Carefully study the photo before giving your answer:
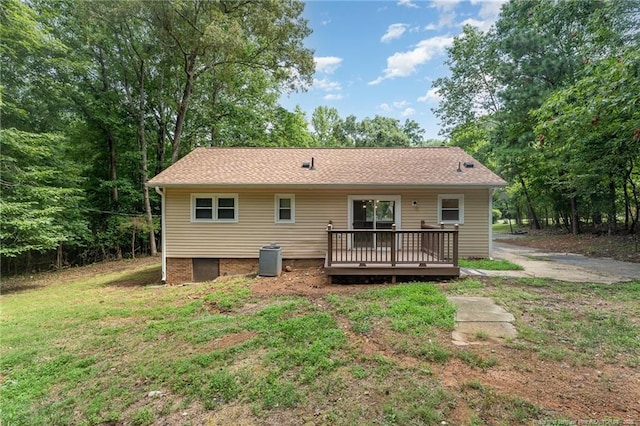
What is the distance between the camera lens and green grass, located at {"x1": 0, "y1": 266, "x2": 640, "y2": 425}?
2.94 meters

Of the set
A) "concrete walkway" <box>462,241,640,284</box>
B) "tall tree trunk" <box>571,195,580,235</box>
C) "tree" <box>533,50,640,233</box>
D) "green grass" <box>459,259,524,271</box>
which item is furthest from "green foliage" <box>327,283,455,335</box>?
"tall tree trunk" <box>571,195,580,235</box>

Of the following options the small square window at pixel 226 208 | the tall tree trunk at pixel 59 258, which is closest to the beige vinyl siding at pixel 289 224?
the small square window at pixel 226 208

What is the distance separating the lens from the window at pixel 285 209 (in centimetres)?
973

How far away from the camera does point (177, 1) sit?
39.7 ft

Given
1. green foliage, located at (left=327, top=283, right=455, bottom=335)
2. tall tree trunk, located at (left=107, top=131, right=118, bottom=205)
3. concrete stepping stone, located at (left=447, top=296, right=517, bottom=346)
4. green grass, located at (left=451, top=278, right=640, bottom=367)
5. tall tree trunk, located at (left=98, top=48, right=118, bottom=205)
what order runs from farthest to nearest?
tall tree trunk, located at (left=107, top=131, right=118, bottom=205) → tall tree trunk, located at (left=98, top=48, right=118, bottom=205) → green foliage, located at (left=327, top=283, right=455, bottom=335) → concrete stepping stone, located at (left=447, top=296, right=517, bottom=346) → green grass, located at (left=451, top=278, right=640, bottom=367)

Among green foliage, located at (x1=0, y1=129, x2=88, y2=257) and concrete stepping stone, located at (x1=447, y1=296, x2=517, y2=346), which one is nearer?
concrete stepping stone, located at (x1=447, y1=296, x2=517, y2=346)

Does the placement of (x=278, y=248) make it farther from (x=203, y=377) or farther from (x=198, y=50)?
(x=198, y=50)

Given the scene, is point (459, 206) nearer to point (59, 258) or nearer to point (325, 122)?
point (59, 258)

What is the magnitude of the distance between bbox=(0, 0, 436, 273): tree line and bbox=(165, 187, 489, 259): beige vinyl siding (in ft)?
14.9

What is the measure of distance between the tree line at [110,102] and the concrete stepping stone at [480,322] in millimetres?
11999

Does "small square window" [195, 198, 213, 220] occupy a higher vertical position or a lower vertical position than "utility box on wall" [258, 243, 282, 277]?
higher

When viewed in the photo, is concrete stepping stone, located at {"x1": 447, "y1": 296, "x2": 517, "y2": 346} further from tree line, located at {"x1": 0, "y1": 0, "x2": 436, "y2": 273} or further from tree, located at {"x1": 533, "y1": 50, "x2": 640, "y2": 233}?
tree line, located at {"x1": 0, "y1": 0, "x2": 436, "y2": 273}

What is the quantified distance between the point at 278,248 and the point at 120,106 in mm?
12851

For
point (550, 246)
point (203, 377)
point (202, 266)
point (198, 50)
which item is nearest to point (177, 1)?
point (198, 50)
